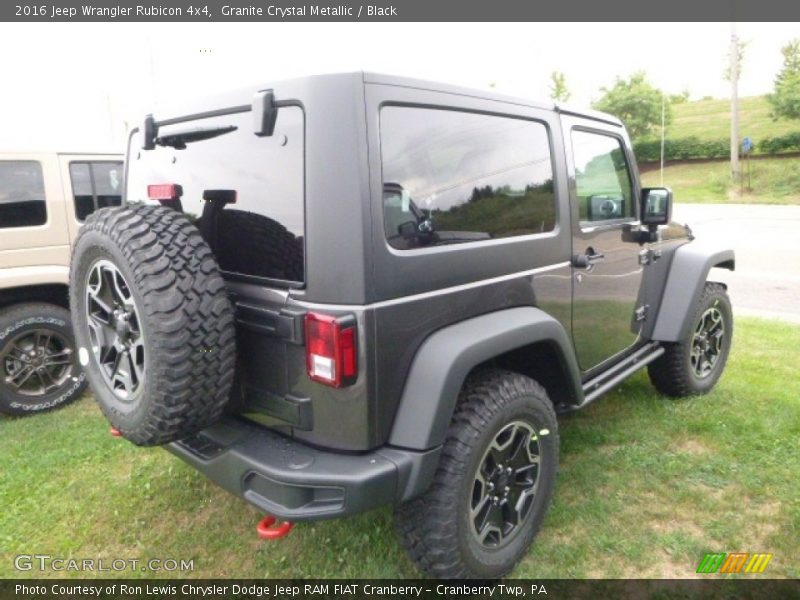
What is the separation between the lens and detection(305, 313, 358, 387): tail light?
73.1 inches

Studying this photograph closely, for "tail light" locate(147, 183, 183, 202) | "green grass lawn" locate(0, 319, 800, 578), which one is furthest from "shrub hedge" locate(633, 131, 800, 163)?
"tail light" locate(147, 183, 183, 202)

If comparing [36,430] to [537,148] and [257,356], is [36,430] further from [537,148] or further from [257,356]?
[537,148]

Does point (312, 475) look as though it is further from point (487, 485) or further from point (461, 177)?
point (461, 177)

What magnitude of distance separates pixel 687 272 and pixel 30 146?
15.9 ft

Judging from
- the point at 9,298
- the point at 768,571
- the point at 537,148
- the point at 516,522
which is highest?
the point at 537,148

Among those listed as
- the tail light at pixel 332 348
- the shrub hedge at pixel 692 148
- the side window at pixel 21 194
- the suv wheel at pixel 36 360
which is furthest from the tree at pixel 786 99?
the tail light at pixel 332 348

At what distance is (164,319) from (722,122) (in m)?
43.9

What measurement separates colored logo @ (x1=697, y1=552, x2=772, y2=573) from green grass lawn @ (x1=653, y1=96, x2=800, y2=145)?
33.3m

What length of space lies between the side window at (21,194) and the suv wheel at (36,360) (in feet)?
2.14

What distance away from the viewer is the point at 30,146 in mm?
4344

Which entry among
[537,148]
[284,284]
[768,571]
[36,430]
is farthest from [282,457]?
[36,430]

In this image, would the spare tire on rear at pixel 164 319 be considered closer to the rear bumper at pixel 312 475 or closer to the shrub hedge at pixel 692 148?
the rear bumper at pixel 312 475

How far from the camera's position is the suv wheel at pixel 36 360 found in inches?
161

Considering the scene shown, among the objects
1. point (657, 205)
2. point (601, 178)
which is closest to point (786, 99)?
point (657, 205)
